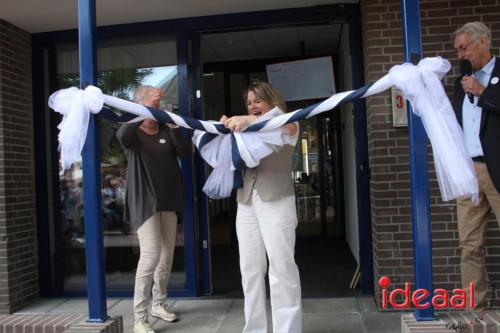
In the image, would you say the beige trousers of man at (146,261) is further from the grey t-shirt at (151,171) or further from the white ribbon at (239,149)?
the white ribbon at (239,149)

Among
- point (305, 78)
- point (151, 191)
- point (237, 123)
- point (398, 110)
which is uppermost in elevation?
point (305, 78)

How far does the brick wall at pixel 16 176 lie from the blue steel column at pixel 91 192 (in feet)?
7.00

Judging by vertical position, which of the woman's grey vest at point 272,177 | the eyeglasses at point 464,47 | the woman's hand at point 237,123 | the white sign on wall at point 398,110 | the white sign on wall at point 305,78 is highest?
the white sign on wall at point 305,78

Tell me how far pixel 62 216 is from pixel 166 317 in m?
1.81

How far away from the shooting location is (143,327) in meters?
3.47

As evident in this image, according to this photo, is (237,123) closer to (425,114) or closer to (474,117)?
(425,114)

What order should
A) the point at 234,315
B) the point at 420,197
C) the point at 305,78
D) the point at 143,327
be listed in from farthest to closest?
the point at 305,78 < the point at 234,315 < the point at 143,327 < the point at 420,197

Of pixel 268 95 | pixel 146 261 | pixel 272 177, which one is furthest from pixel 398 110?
pixel 146 261

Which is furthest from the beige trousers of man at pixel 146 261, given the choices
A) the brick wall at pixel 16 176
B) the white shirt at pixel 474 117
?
the white shirt at pixel 474 117

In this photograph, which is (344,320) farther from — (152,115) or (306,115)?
(152,115)

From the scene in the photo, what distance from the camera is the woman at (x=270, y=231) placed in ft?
9.62

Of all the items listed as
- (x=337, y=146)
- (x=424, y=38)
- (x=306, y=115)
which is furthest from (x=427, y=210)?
(x=337, y=146)

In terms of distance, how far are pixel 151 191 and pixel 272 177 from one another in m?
1.04

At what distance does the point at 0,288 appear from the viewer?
431cm
